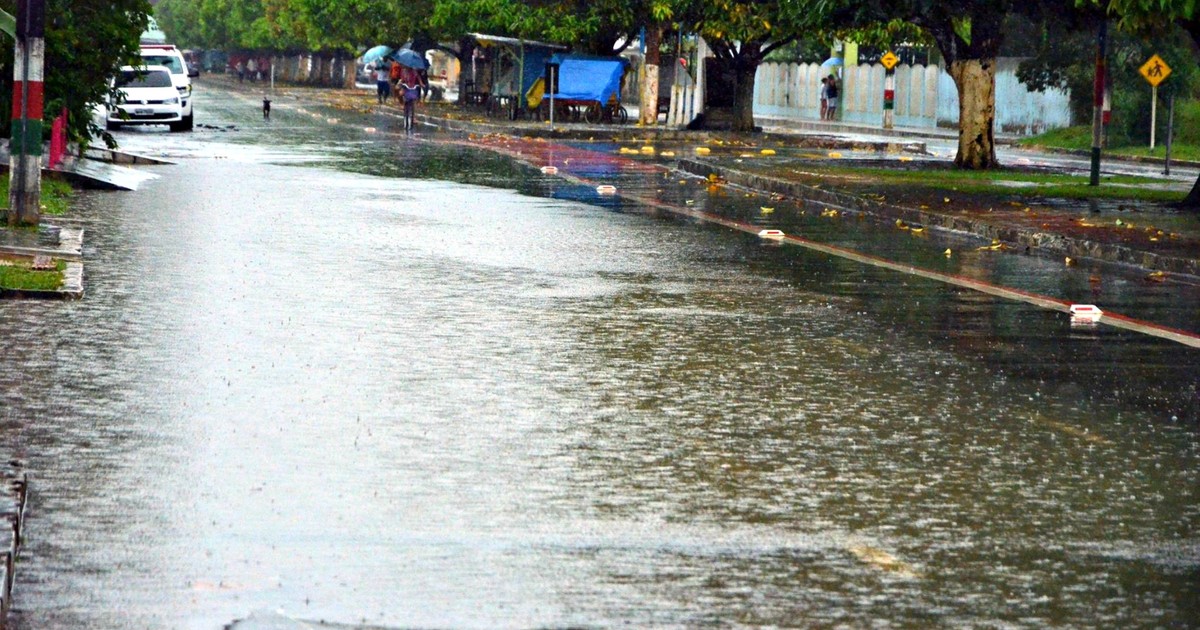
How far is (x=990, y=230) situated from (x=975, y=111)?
13291 mm

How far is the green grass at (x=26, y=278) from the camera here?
43.4ft

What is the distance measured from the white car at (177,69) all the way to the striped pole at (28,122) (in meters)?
25.6

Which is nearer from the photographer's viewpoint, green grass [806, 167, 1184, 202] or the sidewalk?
the sidewalk

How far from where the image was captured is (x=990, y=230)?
2102 cm

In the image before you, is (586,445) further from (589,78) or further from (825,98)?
(825,98)

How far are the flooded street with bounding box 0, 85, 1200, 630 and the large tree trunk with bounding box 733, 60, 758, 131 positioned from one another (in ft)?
116

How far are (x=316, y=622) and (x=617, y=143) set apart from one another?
38258 millimetres

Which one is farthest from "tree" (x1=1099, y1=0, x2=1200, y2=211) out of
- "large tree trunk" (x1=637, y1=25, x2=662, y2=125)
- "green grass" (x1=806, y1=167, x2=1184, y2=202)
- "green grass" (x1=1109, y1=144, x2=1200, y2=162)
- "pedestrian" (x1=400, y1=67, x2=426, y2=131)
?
"large tree trunk" (x1=637, y1=25, x2=662, y2=125)

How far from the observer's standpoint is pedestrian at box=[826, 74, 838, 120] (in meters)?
67.5

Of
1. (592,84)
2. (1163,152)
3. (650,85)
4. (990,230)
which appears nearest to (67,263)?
(990,230)

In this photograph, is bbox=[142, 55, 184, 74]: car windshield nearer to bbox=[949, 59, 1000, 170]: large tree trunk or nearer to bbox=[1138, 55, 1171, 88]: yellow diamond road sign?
bbox=[949, 59, 1000, 170]: large tree trunk

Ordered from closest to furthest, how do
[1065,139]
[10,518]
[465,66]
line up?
[10,518]
[1065,139]
[465,66]

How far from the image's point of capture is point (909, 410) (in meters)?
9.70

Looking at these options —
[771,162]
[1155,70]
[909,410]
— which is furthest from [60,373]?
[1155,70]
